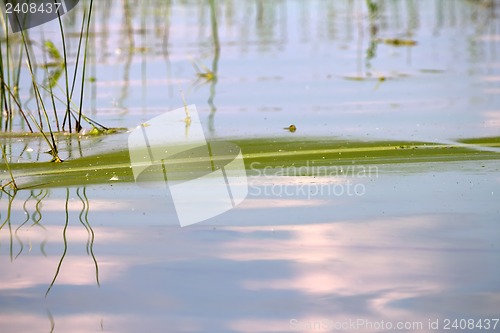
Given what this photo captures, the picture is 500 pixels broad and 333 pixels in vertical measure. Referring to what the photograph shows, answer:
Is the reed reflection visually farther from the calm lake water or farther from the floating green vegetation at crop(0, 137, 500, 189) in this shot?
the floating green vegetation at crop(0, 137, 500, 189)

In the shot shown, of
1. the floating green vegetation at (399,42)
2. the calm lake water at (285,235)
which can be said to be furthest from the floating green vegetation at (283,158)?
the floating green vegetation at (399,42)

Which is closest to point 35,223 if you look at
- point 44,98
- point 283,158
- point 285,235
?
point 285,235

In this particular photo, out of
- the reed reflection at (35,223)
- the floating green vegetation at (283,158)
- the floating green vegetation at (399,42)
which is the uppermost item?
the reed reflection at (35,223)

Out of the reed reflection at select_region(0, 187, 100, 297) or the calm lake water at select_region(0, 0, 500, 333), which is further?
the reed reflection at select_region(0, 187, 100, 297)

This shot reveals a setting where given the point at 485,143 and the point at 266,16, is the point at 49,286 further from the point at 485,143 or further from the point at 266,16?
the point at 266,16

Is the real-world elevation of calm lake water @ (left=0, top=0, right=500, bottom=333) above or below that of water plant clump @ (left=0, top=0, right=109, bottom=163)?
below

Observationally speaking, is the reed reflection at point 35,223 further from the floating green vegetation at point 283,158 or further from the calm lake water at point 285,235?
the floating green vegetation at point 283,158

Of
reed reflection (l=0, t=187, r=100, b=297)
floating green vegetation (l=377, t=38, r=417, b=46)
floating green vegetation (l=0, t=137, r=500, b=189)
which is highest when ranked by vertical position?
reed reflection (l=0, t=187, r=100, b=297)

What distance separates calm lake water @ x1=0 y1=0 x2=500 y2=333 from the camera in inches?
86.9

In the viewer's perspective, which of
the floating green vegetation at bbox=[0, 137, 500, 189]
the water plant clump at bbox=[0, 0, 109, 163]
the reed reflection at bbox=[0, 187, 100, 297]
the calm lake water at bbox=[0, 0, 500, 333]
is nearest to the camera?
the calm lake water at bbox=[0, 0, 500, 333]

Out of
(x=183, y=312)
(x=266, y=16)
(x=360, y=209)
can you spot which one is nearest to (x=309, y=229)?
(x=360, y=209)

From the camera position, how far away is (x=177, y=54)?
7.16 m

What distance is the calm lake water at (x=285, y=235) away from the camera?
221 centimetres

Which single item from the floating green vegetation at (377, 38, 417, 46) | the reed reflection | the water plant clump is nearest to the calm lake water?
the reed reflection
